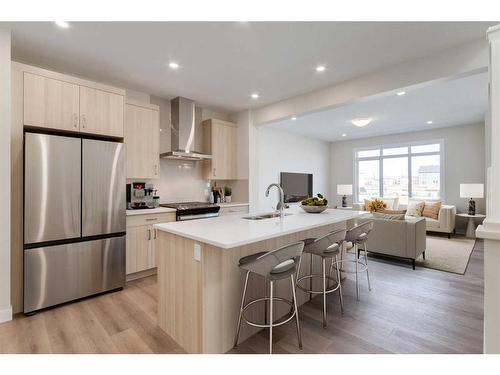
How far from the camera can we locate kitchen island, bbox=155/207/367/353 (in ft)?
5.79

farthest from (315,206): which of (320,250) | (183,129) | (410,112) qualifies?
(410,112)

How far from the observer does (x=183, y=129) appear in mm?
4168

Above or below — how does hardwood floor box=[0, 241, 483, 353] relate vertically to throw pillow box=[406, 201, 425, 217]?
below

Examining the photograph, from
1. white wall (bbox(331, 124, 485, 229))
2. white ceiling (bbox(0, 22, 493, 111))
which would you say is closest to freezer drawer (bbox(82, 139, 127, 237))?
white ceiling (bbox(0, 22, 493, 111))

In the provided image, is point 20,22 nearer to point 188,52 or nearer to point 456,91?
point 188,52

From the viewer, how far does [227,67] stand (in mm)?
3119

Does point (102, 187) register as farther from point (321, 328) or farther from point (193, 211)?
point (321, 328)

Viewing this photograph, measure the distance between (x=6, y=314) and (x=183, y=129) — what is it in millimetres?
3045

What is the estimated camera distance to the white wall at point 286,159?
6.35 metres

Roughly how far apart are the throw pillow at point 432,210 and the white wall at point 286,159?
301cm

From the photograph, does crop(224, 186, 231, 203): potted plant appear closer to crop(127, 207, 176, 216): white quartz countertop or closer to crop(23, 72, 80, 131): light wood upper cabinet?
crop(127, 207, 176, 216): white quartz countertop

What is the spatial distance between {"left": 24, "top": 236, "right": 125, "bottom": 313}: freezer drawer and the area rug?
4.31m
